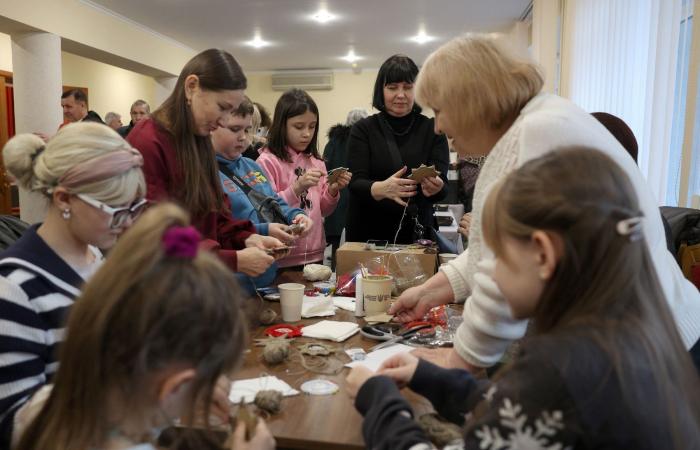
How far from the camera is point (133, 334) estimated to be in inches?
31.3

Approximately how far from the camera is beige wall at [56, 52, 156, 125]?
30.3 feet

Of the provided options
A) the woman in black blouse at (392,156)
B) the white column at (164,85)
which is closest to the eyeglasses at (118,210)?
the woman in black blouse at (392,156)

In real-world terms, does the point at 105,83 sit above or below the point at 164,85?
above

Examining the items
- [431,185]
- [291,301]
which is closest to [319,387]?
[291,301]

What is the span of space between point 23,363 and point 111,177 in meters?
0.41

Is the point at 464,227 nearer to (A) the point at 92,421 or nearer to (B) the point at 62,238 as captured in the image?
(B) the point at 62,238

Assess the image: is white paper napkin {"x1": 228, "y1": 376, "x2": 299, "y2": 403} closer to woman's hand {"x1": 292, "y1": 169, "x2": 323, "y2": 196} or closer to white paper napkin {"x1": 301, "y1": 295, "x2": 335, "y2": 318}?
white paper napkin {"x1": 301, "y1": 295, "x2": 335, "y2": 318}

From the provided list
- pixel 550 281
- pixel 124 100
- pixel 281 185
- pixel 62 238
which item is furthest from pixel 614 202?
pixel 124 100

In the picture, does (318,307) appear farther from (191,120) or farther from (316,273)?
(191,120)

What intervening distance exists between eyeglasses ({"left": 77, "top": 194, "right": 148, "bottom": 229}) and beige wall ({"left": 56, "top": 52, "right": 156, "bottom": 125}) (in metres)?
8.96

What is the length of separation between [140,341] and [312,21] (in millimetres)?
7058

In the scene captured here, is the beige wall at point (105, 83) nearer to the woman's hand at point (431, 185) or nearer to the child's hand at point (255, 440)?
the woman's hand at point (431, 185)

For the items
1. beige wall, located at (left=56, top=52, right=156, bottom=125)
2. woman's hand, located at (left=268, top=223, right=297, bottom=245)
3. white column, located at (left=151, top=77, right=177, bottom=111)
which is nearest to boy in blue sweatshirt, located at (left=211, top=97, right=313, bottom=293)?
woman's hand, located at (left=268, top=223, right=297, bottom=245)

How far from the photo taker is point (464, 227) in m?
2.76
